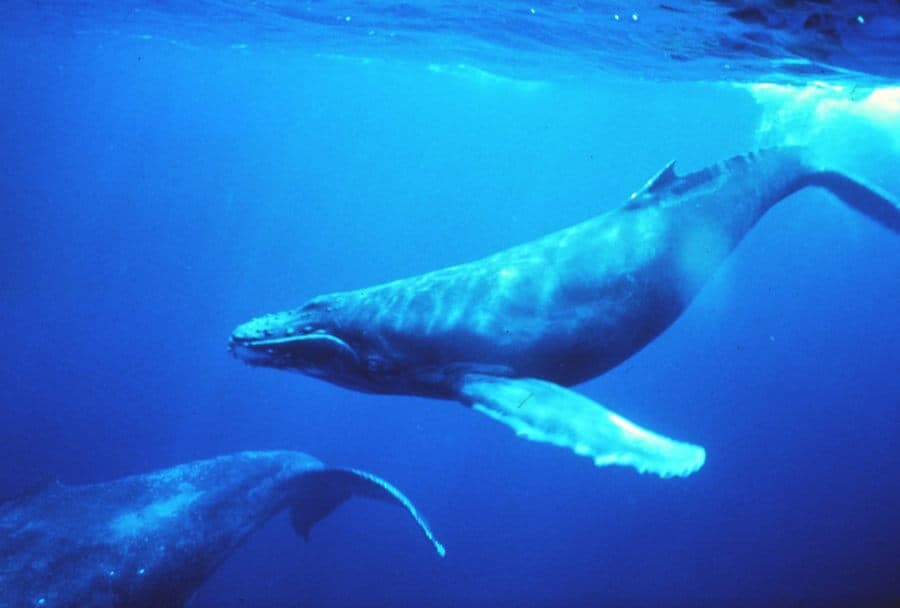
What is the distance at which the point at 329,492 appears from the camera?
1183cm

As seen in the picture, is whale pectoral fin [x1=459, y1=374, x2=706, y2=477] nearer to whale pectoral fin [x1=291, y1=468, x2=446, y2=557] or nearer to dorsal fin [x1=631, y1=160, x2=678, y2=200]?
dorsal fin [x1=631, y1=160, x2=678, y2=200]

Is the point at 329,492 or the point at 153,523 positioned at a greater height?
the point at 153,523

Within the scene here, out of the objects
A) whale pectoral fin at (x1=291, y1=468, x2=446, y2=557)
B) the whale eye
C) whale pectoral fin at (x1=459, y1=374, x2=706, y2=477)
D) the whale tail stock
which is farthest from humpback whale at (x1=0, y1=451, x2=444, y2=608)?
the whale tail stock

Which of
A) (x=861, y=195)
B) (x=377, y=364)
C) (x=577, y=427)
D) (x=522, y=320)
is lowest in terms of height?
(x=377, y=364)

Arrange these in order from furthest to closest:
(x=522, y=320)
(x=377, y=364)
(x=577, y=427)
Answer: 1. (x=377, y=364)
2. (x=522, y=320)
3. (x=577, y=427)

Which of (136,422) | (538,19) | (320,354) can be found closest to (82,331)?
(136,422)

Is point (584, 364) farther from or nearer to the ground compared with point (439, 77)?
nearer to the ground

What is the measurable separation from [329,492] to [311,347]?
209 inches

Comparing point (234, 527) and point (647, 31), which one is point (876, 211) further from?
point (234, 527)

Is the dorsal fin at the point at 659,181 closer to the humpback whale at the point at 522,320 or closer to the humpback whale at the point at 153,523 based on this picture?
the humpback whale at the point at 522,320

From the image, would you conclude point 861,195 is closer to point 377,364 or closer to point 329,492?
point 377,364

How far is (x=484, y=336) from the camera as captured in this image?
720 centimetres

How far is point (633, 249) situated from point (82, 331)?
4468 cm

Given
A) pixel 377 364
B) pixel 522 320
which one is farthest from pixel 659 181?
pixel 377 364
